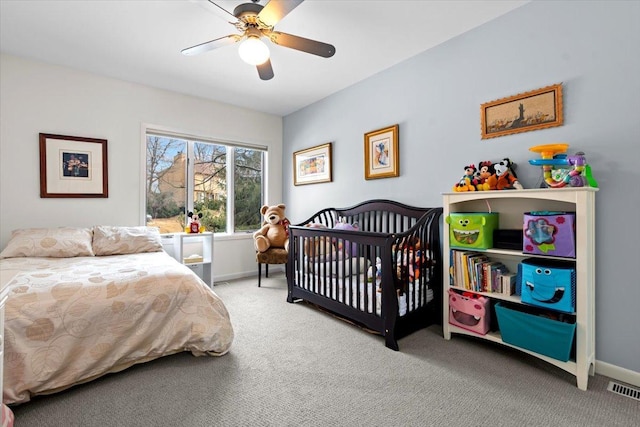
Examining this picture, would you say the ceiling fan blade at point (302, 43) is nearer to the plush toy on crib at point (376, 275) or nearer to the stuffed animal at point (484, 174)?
the stuffed animal at point (484, 174)

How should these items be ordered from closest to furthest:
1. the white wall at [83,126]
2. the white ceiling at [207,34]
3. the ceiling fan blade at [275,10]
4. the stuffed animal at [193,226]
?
the ceiling fan blade at [275,10], the white ceiling at [207,34], the white wall at [83,126], the stuffed animal at [193,226]

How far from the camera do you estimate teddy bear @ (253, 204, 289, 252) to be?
3662mm

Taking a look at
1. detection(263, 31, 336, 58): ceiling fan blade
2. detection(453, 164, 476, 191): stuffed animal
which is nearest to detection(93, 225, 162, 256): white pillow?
detection(263, 31, 336, 58): ceiling fan blade

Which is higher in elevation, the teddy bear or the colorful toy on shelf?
the colorful toy on shelf

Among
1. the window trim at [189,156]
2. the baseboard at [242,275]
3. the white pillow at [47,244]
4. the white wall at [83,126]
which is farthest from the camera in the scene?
the baseboard at [242,275]

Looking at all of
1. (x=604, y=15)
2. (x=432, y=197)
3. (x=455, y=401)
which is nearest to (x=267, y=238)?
(x=432, y=197)

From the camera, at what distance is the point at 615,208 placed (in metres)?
1.74

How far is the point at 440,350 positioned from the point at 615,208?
1.38 m

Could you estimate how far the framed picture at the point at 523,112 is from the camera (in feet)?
6.43

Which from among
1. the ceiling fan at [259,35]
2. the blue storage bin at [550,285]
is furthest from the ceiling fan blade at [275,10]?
the blue storage bin at [550,285]

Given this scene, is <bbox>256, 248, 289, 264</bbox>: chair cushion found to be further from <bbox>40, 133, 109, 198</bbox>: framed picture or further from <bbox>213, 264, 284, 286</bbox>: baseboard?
<bbox>40, 133, 109, 198</bbox>: framed picture

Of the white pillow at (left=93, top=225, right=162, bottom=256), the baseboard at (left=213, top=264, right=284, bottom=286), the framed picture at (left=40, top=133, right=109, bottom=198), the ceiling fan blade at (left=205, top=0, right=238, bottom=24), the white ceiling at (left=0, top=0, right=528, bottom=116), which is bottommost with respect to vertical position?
the baseboard at (left=213, top=264, right=284, bottom=286)

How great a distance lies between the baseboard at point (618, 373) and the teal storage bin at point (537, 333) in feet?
1.04

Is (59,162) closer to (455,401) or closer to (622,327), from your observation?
(455,401)
